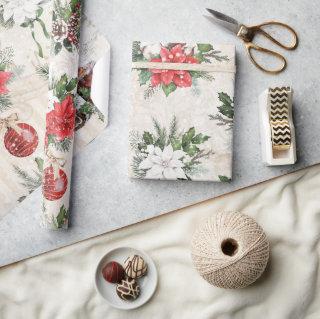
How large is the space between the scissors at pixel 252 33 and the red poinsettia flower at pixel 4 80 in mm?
270

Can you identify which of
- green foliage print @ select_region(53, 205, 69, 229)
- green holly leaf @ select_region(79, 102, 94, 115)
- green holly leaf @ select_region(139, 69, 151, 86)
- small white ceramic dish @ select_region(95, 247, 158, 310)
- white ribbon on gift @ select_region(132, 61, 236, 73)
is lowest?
small white ceramic dish @ select_region(95, 247, 158, 310)

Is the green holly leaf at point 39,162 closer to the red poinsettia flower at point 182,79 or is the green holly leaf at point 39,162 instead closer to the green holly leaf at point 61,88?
the green holly leaf at point 61,88

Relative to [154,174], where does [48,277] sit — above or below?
below

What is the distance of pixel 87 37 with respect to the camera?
76 centimetres

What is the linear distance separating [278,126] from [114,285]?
285 millimetres

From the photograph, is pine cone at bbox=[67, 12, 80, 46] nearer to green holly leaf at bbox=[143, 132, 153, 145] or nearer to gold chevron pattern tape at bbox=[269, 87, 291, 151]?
green holly leaf at bbox=[143, 132, 153, 145]

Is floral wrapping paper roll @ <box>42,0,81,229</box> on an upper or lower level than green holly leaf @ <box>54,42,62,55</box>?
lower

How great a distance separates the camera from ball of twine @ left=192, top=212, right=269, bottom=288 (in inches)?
27.0

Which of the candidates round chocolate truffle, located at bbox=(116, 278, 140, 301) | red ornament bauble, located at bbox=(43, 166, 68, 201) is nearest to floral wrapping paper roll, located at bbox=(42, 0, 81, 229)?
red ornament bauble, located at bbox=(43, 166, 68, 201)

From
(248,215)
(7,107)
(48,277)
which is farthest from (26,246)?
(248,215)

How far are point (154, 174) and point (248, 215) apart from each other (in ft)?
0.44

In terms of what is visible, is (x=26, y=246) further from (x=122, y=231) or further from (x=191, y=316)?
(x=191, y=316)

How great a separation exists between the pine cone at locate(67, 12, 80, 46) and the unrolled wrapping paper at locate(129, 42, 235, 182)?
78 millimetres

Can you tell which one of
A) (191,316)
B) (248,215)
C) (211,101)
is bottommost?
(191,316)
